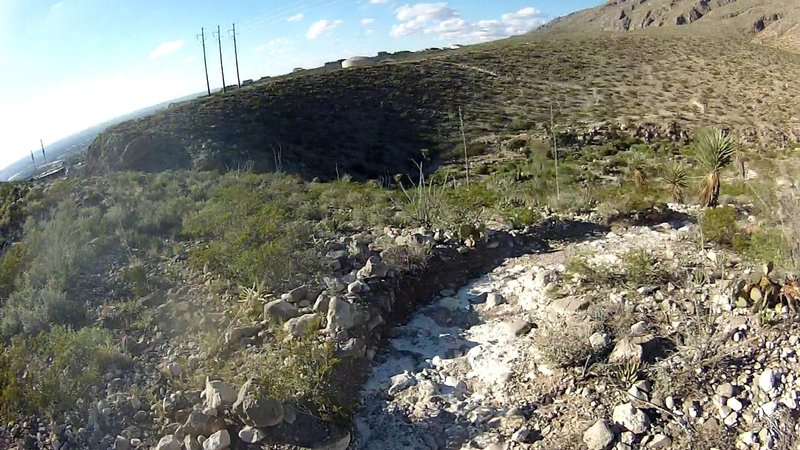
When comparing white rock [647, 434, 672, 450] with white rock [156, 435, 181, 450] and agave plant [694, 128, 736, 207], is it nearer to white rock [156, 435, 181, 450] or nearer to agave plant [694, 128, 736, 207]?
white rock [156, 435, 181, 450]

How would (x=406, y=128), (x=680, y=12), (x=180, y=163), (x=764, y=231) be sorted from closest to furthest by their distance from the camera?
(x=764, y=231)
(x=180, y=163)
(x=406, y=128)
(x=680, y=12)

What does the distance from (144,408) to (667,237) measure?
19.4 feet

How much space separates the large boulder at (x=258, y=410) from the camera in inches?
172

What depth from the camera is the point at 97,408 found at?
499 centimetres

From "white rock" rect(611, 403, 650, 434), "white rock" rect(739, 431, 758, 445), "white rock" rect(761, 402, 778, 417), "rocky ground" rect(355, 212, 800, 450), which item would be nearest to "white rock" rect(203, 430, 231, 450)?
"rocky ground" rect(355, 212, 800, 450)

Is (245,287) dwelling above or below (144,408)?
above

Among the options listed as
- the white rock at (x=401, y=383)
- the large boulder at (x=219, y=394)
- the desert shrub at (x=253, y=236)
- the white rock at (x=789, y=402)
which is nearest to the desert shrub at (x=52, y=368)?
the large boulder at (x=219, y=394)

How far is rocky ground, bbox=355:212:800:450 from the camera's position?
4266 mm

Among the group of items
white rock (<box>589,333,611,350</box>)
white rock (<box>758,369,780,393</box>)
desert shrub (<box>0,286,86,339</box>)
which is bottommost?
white rock (<box>758,369,780,393</box>)

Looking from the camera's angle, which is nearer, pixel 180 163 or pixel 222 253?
pixel 222 253

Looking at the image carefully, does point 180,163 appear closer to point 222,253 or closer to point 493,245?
point 222,253

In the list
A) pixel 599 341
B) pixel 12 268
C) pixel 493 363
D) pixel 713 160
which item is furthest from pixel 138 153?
pixel 599 341

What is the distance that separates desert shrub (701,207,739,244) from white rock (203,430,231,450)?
5.34 meters

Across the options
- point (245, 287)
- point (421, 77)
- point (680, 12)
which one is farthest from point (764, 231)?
point (680, 12)
